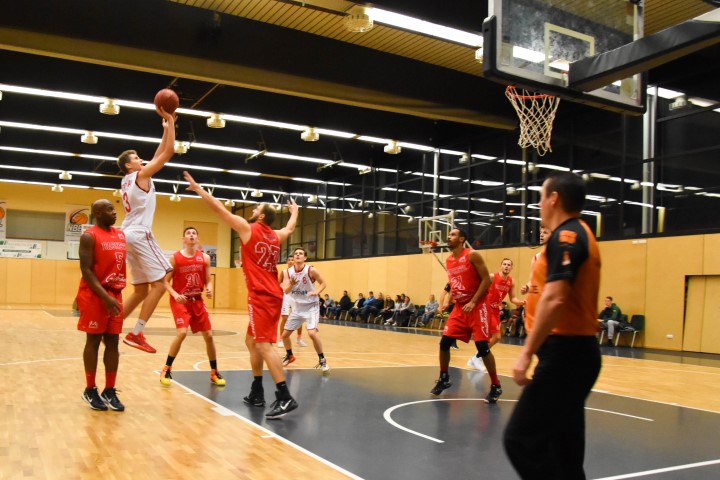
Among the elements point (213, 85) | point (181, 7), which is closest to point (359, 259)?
point (213, 85)

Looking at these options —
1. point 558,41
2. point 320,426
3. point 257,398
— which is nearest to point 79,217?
point 257,398

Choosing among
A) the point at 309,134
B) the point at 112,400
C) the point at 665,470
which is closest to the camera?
the point at 665,470

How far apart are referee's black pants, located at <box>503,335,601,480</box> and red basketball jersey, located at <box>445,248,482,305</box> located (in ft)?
13.3

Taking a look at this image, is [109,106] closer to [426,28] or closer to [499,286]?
[426,28]

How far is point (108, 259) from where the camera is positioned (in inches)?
220

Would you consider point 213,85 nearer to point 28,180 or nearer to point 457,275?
point 457,275

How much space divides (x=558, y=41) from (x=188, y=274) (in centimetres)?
464

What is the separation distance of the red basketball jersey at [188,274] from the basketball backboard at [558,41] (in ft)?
13.2

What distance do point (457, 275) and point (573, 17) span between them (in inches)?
111

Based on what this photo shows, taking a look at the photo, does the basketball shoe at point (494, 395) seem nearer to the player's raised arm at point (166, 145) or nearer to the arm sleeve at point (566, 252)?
the player's raised arm at point (166, 145)

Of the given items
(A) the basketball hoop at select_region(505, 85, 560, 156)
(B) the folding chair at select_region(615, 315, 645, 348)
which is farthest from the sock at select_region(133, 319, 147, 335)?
(B) the folding chair at select_region(615, 315, 645, 348)

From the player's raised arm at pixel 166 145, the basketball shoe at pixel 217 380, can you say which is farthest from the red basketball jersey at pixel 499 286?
the player's raised arm at pixel 166 145

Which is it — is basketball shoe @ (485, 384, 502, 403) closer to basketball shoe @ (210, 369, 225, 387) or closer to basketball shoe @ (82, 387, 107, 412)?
basketball shoe @ (210, 369, 225, 387)

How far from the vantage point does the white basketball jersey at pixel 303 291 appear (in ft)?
30.0
